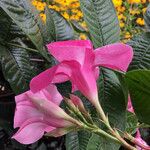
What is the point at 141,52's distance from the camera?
89cm

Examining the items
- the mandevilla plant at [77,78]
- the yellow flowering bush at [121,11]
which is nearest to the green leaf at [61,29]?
the mandevilla plant at [77,78]

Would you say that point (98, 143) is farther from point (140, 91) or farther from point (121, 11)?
point (121, 11)

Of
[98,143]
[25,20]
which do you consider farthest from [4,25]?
[98,143]

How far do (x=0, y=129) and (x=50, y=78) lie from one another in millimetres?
559

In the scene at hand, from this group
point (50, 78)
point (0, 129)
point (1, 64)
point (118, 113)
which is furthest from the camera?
point (0, 129)

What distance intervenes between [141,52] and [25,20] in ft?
0.73

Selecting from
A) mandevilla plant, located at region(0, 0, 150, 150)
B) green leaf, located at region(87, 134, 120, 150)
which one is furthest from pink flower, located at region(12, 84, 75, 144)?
green leaf, located at region(87, 134, 120, 150)

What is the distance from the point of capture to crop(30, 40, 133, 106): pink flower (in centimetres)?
64

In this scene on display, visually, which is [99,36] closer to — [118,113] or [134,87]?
[118,113]

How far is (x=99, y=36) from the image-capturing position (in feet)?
3.02

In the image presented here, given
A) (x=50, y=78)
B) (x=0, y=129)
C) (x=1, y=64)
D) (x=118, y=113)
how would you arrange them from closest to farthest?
(x=50, y=78) < (x=118, y=113) < (x=1, y=64) < (x=0, y=129)

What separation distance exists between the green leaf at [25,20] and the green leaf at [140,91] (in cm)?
27

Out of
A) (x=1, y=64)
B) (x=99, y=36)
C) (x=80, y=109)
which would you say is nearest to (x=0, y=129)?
(x=1, y=64)

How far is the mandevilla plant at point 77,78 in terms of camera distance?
666 millimetres
